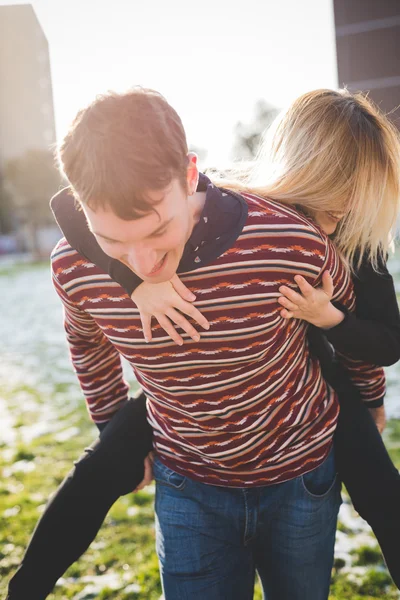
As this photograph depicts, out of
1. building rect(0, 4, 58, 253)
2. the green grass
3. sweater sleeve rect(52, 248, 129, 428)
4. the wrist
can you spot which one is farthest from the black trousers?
building rect(0, 4, 58, 253)

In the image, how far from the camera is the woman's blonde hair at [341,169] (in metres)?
1.86

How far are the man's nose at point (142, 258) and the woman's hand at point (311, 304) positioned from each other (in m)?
0.38

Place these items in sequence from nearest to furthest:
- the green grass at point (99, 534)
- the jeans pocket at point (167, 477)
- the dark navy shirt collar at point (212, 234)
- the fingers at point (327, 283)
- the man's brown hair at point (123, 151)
A: the man's brown hair at point (123, 151) < the dark navy shirt collar at point (212, 234) < the fingers at point (327, 283) < the jeans pocket at point (167, 477) < the green grass at point (99, 534)

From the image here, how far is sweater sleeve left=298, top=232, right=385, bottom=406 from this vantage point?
1800 millimetres

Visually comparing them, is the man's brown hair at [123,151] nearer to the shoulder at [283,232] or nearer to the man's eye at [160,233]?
the man's eye at [160,233]

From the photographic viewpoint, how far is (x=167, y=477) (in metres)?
1.89

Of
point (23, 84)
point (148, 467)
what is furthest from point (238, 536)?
point (23, 84)

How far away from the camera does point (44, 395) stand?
731cm

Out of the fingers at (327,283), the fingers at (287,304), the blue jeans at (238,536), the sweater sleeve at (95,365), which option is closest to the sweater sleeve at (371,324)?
the fingers at (327,283)

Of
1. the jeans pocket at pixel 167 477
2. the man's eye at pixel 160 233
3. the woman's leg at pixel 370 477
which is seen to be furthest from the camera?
the woman's leg at pixel 370 477

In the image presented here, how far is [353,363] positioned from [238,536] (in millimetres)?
723

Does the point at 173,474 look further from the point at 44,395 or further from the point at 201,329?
the point at 44,395

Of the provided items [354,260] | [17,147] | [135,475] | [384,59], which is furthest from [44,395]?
[17,147]

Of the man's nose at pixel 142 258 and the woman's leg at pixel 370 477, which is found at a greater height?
the man's nose at pixel 142 258
